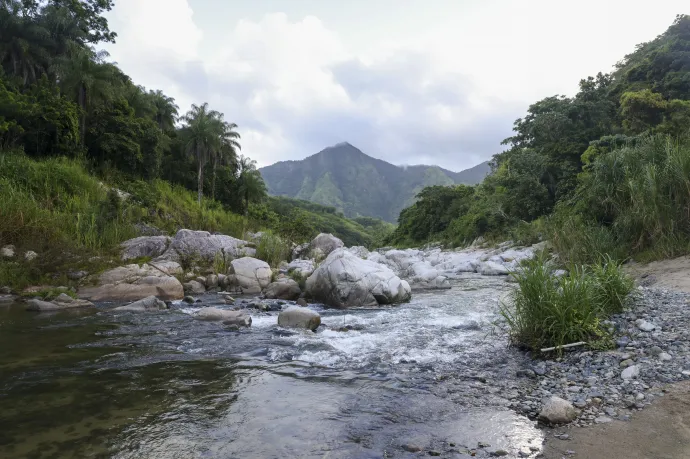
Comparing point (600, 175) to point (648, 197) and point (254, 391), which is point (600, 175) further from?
point (254, 391)

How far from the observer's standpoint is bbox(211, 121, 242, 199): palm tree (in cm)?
4472

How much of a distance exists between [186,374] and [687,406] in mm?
5805

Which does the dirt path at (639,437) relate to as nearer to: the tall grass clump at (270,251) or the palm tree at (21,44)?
the tall grass clump at (270,251)

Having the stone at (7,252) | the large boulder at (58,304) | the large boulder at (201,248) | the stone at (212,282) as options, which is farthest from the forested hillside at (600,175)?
the stone at (7,252)

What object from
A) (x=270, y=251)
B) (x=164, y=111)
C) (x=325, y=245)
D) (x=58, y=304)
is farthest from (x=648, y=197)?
(x=164, y=111)

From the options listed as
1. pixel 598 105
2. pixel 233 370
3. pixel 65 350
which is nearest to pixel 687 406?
pixel 233 370

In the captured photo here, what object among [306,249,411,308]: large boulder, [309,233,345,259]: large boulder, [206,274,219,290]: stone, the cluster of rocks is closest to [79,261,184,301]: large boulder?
[206,274,219,290]: stone

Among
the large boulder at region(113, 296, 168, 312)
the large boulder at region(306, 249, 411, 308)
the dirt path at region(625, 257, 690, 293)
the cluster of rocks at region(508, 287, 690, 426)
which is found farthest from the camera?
the large boulder at region(306, 249, 411, 308)

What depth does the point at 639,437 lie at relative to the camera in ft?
11.5

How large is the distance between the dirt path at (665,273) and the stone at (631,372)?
15.0 feet

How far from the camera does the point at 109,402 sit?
4.79 meters

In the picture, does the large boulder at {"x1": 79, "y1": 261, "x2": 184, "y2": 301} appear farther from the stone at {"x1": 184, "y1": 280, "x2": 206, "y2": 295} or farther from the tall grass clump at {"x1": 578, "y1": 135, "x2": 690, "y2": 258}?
the tall grass clump at {"x1": 578, "y1": 135, "x2": 690, "y2": 258}

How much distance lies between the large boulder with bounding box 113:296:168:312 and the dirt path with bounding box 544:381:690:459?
418 inches

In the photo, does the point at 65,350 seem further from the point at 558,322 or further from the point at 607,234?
the point at 607,234
